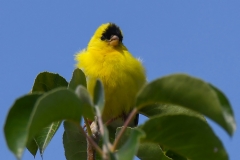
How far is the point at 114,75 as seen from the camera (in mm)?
3469

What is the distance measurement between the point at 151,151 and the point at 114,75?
5.53 ft

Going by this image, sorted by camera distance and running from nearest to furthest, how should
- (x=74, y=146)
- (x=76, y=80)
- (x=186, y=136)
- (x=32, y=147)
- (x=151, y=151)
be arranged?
1. (x=186, y=136)
2. (x=76, y=80)
3. (x=151, y=151)
4. (x=32, y=147)
5. (x=74, y=146)

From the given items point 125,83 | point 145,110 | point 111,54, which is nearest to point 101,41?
point 111,54

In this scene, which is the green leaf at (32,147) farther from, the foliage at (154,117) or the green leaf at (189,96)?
the green leaf at (189,96)

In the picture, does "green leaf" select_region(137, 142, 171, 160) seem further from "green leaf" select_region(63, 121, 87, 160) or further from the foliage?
"green leaf" select_region(63, 121, 87, 160)

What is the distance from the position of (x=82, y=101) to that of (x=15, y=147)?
24cm

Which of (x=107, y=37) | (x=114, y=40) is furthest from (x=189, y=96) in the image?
(x=107, y=37)

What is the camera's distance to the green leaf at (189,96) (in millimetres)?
1157

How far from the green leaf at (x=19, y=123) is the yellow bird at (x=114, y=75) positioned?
1958mm

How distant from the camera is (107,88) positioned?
3.44 meters

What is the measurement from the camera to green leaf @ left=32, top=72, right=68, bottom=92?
7.21 feet

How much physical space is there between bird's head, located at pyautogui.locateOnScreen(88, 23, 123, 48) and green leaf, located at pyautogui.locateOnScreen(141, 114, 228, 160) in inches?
105

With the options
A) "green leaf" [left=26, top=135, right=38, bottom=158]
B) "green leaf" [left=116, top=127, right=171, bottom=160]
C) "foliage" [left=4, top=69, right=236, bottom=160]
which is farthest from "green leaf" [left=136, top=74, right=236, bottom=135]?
"green leaf" [left=26, top=135, right=38, bottom=158]

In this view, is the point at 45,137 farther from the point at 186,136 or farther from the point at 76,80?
the point at 186,136
